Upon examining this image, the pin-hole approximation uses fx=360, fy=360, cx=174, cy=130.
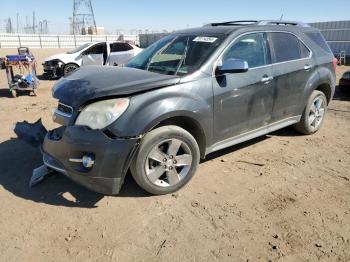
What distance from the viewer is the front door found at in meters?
4.28

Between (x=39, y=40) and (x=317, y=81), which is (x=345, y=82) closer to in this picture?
(x=317, y=81)

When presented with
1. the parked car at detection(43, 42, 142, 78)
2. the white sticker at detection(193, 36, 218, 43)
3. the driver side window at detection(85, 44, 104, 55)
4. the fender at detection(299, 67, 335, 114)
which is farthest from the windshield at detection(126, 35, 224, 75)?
the driver side window at detection(85, 44, 104, 55)

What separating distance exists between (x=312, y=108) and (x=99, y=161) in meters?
3.85

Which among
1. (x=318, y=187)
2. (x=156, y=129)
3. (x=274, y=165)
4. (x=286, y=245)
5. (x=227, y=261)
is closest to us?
(x=227, y=261)

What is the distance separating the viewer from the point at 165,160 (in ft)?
12.8

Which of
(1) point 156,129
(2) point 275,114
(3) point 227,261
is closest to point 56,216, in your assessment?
(1) point 156,129

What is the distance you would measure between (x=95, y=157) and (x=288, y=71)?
3.07 metres

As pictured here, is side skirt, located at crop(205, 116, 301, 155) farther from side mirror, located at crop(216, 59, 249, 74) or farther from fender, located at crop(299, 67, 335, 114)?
side mirror, located at crop(216, 59, 249, 74)

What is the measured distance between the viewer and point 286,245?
312 centimetres

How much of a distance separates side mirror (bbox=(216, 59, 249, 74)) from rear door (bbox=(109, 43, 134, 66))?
34.4 feet

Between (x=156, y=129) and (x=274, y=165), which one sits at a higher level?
(x=156, y=129)

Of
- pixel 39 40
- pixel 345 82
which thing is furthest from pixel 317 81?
pixel 39 40

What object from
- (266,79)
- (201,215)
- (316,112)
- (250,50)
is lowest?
(201,215)

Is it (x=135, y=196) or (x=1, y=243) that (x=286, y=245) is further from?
(x=1, y=243)
